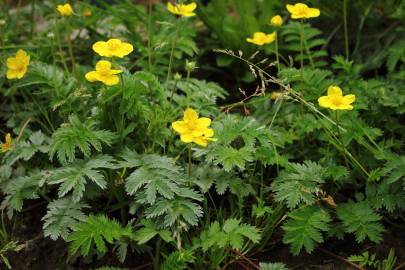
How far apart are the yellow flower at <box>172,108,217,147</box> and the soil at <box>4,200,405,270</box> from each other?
1.48ft

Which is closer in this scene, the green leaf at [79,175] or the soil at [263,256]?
the green leaf at [79,175]

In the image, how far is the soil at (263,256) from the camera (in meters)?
1.93

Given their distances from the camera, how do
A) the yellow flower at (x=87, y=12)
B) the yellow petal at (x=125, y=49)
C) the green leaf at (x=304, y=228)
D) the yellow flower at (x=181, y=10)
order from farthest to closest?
the yellow flower at (x=87, y=12), the yellow flower at (x=181, y=10), the yellow petal at (x=125, y=49), the green leaf at (x=304, y=228)

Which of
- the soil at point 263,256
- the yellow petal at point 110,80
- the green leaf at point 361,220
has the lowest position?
the soil at point 263,256

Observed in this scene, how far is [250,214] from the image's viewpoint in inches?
80.4

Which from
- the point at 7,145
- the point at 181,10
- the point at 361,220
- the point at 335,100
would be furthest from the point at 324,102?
the point at 7,145

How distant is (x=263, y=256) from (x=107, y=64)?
2.71ft

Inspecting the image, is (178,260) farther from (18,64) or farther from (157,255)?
(18,64)

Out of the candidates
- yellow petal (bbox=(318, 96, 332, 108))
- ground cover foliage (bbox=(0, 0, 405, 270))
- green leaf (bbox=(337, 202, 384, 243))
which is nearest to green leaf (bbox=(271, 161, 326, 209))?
ground cover foliage (bbox=(0, 0, 405, 270))

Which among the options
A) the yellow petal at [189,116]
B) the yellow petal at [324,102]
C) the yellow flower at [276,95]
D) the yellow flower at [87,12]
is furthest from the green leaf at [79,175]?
the yellow flower at [87,12]

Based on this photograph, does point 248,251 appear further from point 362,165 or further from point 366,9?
point 366,9

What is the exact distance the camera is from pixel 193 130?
1785 millimetres

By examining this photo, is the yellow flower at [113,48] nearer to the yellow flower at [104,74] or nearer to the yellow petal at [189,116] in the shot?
the yellow flower at [104,74]

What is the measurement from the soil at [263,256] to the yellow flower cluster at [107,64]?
598 mm
